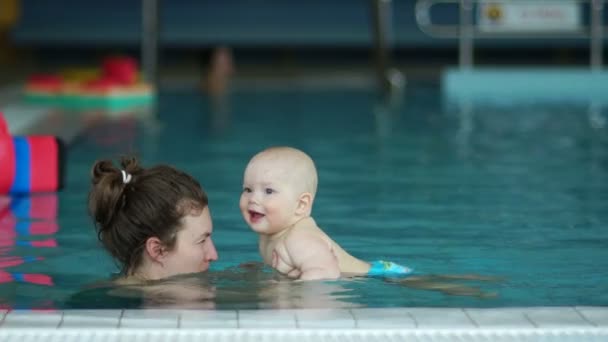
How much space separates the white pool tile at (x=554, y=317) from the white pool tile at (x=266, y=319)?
0.44 metres

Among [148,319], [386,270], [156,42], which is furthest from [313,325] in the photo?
[156,42]

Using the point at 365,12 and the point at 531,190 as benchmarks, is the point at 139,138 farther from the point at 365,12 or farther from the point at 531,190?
the point at 365,12

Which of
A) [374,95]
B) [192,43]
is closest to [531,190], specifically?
[374,95]

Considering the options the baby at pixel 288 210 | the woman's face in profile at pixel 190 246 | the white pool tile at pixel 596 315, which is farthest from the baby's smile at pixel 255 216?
the white pool tile at pixel 596 315

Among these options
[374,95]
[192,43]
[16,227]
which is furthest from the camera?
[192,43]

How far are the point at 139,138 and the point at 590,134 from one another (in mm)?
2457

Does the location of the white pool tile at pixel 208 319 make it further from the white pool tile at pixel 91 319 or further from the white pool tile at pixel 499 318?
the white pool tile at pixel 499 318

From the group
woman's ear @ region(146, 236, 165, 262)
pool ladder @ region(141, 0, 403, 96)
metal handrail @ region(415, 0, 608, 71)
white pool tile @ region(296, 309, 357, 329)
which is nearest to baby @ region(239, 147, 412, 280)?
woman's ear @ region(146, 236, 165, 262)

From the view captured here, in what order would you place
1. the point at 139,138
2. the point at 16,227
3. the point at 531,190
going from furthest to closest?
the point at 139,138
the point at 531,190
the point at 16,227

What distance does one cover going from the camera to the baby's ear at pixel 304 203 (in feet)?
9.12

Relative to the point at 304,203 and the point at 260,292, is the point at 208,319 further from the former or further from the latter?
the point at 304,203

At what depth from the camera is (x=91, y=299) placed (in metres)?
2.63

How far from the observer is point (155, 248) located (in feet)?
9.05

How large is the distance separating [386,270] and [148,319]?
90 centimetres
